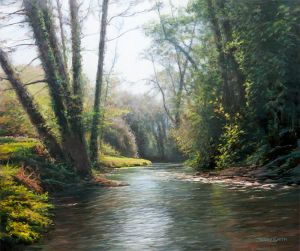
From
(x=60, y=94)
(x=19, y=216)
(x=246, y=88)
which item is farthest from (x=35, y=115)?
(x=19, y=216)

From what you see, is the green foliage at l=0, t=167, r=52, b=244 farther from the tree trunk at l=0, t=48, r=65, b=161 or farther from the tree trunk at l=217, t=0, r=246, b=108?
the tree trunk at l=217, t=0, r=246, b=108

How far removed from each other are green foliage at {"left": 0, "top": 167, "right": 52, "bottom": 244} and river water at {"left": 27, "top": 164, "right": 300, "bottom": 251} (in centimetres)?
26

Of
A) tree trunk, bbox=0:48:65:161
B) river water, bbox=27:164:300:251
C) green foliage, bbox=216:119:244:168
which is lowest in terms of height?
river water, bbox=27:164:300:251

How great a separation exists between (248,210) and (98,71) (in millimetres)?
19935

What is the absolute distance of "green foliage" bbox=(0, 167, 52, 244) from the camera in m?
7.53

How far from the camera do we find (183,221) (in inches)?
355

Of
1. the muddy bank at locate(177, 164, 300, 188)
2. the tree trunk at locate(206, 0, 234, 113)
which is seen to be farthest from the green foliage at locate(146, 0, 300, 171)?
the muddy bank at locate(177, 164, 300, 188)

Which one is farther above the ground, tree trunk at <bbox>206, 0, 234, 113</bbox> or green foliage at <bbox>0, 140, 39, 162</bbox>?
tree trunk at <bbox>206, 0, 234, 113</bbox>

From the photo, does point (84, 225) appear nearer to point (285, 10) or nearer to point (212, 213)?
point (212, 213)

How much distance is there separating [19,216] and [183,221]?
2.94m

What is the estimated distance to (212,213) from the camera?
9.68m

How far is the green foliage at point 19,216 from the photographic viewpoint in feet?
24.7

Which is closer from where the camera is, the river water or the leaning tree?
the river water

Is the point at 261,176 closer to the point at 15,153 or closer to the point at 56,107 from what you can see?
the point at 15,153
